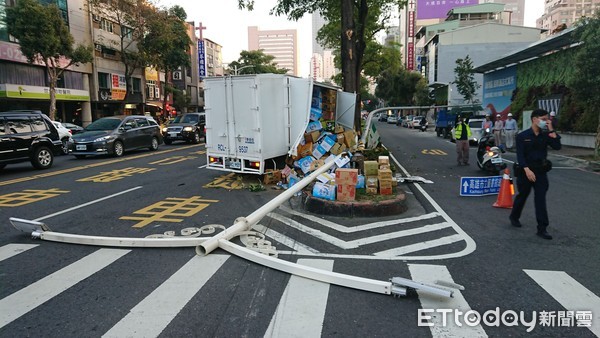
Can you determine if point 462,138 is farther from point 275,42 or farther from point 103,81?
point 275,42

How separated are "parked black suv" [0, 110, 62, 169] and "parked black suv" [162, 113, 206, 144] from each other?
9360 mm

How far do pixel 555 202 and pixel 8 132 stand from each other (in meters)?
14.9

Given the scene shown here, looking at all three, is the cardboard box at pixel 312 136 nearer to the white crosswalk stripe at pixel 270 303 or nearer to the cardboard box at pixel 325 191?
the cardboard box at pixel 325 191

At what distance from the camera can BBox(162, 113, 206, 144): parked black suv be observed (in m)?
23.4

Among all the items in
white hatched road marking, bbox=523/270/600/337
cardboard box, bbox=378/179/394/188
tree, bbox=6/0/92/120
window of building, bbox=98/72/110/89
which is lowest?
white hatched road marking, bbox=523/270/600/337

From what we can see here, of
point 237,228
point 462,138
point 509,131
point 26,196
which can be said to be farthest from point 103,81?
point 237,228

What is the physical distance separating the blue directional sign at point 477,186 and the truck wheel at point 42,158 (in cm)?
1299

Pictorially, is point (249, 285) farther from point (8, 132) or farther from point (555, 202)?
point (8, 132)

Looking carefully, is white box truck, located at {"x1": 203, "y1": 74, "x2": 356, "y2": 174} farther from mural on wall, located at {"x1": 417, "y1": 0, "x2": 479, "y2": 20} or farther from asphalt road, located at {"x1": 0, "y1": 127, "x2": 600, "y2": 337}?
mural on wall, located at {"x1": 417, "y1": 0, "x2": 479, "y2": 20}

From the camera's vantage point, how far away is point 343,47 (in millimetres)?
15641

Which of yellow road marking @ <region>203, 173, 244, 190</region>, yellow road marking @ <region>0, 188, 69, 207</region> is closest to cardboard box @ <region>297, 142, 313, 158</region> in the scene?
yellow road marking @ <region>203, 173, 244, 190</region>

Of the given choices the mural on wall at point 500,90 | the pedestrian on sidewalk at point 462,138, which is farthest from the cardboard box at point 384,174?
the mural on wall at point 500,90

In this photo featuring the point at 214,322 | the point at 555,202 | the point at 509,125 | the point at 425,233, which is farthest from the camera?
the point at 509,125

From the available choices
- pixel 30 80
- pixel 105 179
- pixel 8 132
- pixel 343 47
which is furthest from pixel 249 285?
pixel 30 80
